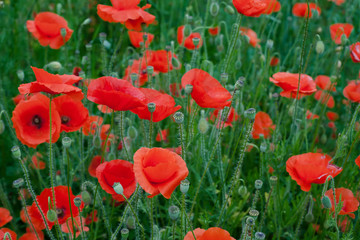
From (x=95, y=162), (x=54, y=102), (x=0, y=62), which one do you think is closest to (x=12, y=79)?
(x=0, y=62)

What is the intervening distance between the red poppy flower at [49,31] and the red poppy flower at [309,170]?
1.31 m

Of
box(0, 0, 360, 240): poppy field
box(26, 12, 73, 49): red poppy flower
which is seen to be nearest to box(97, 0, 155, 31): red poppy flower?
box(0, 0, 360, 240): poppy field

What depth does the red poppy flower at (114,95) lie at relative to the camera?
51.4 inches

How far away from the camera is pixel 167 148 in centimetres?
201

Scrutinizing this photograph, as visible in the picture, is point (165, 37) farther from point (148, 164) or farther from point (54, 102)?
point (148, 164)

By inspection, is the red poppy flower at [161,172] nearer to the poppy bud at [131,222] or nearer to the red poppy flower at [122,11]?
the poppy bud at [131,222]

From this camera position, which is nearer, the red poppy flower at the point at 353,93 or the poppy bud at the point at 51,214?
the poppy bud at the point at 51,214

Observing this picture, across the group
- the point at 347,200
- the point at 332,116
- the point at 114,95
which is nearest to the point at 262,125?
the point at 332,116

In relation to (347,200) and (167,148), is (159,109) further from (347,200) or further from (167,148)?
(347,200)

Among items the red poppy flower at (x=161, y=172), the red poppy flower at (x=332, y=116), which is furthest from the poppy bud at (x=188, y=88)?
the red poppy flower at (x=332, y=116)

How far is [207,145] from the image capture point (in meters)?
2.08

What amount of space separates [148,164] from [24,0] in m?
2.48

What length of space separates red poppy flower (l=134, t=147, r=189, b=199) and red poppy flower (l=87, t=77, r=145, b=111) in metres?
0.17

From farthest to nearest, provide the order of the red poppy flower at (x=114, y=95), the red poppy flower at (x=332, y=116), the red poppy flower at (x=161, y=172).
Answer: the red poppy flower at (x=332, y=116), the red poppy flower at (x=114, y=95), the red poppy flower at (x=161, y=172)
